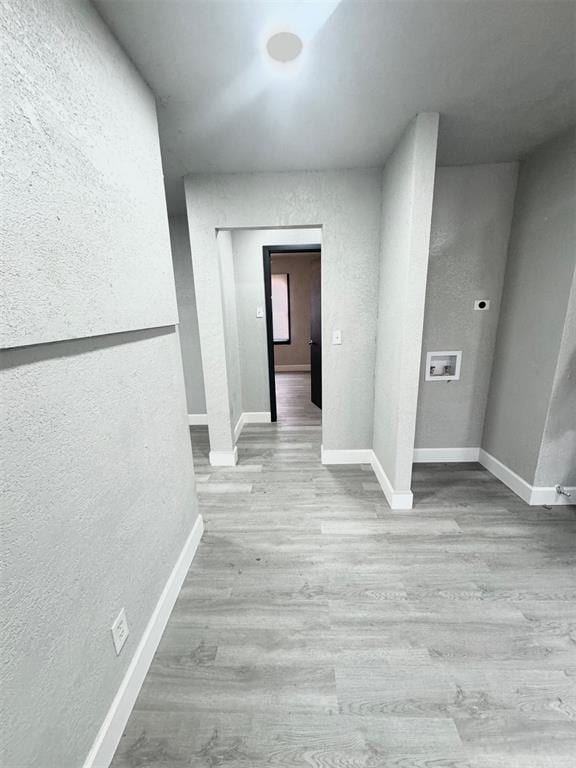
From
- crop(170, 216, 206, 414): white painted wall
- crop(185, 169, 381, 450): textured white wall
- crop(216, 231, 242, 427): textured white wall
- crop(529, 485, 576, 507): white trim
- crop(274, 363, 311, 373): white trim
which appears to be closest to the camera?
crop(529, 485, 576, 507): white trim

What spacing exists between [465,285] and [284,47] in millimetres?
1926

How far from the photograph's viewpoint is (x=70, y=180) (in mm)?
845

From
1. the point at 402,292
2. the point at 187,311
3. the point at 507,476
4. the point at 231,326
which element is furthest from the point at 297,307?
the point at 507,476

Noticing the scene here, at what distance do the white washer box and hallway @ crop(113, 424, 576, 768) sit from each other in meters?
0.98

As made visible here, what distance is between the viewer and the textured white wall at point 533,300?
1797 millimetres

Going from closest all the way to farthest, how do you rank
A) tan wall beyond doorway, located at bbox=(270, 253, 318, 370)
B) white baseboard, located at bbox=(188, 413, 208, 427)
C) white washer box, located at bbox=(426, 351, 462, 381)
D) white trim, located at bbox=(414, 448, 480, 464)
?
white washer box, located at bbox=(426, 351, 462, 381), white trim, located at bbox=(414, 448, 480, 464), white baseboard, located at bbox=(188, 413, 208, 427), tan wall beyond doorway, located at bbox=(270, 253, 318, 370)

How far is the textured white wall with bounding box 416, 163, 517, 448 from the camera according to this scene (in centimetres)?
220

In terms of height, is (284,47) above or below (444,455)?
above

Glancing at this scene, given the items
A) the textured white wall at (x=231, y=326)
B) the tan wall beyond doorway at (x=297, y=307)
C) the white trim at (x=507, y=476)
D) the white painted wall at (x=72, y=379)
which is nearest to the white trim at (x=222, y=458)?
the textured white wall at (x=231, y=326)

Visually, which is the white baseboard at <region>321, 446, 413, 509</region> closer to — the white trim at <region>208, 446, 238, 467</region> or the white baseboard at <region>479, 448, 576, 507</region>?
the white trim at <region>208, 446, 238, 467</region>

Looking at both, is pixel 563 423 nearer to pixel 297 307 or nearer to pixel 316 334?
pixel 316 334

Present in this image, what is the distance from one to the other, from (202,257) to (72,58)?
1.43 meters

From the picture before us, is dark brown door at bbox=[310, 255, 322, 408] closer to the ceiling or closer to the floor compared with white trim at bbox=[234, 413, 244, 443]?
closer to the ceiling

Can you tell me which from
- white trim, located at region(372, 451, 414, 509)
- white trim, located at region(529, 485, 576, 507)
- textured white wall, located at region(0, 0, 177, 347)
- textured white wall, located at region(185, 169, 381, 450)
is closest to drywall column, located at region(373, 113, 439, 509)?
white trim, located at region(372, 451, 414, 509)
